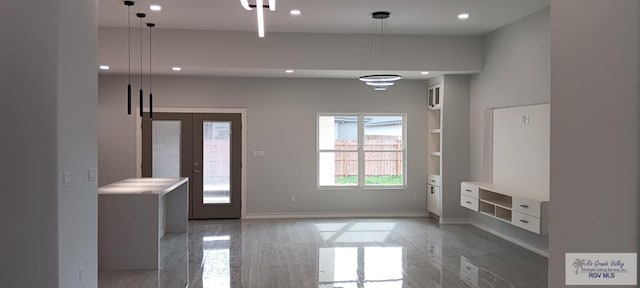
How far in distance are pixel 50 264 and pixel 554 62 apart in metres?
3.45

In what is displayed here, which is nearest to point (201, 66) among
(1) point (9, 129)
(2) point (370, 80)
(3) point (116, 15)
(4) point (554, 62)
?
(3) point (116, 15)

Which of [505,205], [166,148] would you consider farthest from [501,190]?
[166,148]

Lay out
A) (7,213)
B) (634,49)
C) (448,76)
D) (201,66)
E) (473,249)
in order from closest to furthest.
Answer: (634,49) → (7,213) → (473,249) → (201,66) → (448,76)

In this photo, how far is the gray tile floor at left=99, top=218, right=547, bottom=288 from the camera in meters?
5.26

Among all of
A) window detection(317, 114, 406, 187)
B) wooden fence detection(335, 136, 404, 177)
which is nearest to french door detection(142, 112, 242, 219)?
window detection(317, 114, 406, 187)

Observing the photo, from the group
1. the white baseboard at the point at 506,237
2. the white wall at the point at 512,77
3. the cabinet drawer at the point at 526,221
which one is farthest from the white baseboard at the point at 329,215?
the cabinet drawer at the point at 526,221

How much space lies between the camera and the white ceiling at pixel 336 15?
6.29 metres

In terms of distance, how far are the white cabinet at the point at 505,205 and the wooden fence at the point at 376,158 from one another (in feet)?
5.49

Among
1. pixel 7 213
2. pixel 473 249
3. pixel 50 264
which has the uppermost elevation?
pixel 7 213

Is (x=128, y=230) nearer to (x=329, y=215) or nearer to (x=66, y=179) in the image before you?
(x=66, y=179)

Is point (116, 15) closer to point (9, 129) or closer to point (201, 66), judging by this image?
point (201, 66)

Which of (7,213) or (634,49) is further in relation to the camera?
(7,213)

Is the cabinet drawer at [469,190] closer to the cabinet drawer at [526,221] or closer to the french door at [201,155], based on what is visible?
the cabinet drawer at [526,221]

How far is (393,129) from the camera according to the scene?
384 inches
